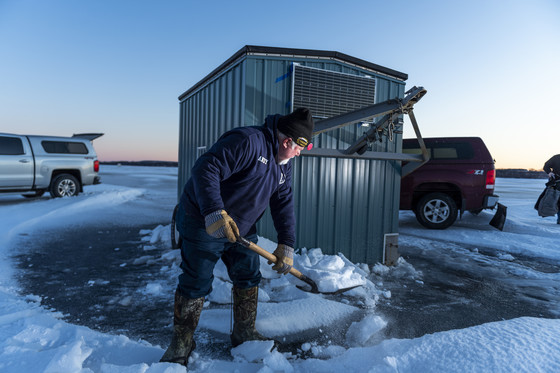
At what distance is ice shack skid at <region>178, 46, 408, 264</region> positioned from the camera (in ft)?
13.7

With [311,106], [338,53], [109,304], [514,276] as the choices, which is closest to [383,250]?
[514,276]

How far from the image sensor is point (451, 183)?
297 inches

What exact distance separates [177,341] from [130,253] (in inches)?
125

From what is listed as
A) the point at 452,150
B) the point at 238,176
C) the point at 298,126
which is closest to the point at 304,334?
the point at 238,176

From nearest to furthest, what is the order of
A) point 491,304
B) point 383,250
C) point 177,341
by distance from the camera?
point 177,341 → point 491,304 → point 383,250

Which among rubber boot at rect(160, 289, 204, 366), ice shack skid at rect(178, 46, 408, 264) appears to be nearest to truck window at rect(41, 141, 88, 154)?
ice shack skid at rect(178, 46, 408, 264)

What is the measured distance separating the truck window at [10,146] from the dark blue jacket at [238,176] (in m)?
10.2

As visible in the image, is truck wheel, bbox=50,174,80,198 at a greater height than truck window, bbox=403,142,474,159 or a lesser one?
lesser

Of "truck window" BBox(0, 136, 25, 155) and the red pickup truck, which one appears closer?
the red pickup truck

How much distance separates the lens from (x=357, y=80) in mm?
4547

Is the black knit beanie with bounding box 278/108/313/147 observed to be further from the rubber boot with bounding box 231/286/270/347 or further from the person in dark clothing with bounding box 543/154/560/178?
the person in dark clothing with bounding box 543/154/560/178

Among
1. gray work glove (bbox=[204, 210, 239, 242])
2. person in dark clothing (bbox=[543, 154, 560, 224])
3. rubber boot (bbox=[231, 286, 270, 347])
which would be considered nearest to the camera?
gray work glove (bbox=[204, 210, 239, 242])

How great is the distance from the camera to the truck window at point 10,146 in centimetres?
934

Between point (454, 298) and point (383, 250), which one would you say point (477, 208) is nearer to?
point (383, 250)
